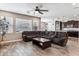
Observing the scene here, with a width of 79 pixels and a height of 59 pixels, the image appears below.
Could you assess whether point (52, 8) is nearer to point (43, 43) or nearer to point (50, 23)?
point (50, 23)

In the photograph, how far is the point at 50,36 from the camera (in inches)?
119

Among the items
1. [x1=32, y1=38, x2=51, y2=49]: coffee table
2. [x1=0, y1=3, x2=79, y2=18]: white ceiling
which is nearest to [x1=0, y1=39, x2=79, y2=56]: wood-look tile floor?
[x1=32, y1=38, x2=51, y2=49]: coffee table

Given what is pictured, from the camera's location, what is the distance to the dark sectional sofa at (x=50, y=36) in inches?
117

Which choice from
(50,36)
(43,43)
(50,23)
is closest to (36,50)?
(43,43)

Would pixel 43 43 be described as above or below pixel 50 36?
below

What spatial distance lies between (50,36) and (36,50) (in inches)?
21.2

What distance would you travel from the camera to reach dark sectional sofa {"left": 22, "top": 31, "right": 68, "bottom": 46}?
2.98 m

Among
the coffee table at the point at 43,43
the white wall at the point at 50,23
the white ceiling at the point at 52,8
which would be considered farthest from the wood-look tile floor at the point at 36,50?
the white ceiling at the point at 52,8

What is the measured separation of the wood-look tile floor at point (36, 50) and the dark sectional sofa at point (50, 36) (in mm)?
112

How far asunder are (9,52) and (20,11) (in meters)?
1.14

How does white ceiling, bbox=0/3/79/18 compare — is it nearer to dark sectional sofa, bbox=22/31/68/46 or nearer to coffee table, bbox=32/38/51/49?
dark sectional sofa, bbox=22/31/68/46

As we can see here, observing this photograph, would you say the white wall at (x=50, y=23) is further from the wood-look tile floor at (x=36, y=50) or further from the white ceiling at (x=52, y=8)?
the wood-look tile floor at (x=36, y=50)

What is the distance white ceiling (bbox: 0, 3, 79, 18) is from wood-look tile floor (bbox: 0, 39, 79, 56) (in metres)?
0.75

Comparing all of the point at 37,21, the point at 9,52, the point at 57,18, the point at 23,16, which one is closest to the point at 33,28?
the point at 37,21
